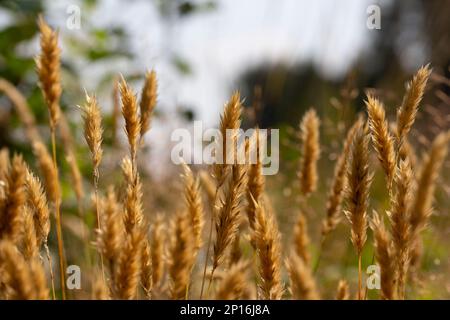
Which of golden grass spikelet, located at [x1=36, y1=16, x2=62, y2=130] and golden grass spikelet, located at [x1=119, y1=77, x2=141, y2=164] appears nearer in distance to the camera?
golden grass spikelet, located at [x1=119, y1=77, x2=141, y2=164]

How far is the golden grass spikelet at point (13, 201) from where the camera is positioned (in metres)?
0.97

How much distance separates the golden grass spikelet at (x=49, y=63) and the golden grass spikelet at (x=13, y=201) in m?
0.38

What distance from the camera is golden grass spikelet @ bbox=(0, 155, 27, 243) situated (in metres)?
0.97

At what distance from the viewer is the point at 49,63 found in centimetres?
134

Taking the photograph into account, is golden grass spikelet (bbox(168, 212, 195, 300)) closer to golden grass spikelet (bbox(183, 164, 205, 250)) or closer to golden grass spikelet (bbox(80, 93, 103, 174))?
golden grass spikelet (bbox(183, 164, 205, 250))

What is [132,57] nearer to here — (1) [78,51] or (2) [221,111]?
(1) [78,51]

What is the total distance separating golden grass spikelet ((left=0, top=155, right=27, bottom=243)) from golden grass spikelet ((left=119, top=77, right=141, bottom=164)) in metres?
0.24

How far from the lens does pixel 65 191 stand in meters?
3.00

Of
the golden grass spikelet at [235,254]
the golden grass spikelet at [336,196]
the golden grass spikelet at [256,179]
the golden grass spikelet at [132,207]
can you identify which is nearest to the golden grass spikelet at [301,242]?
the golden grass spikelet at [336,196]

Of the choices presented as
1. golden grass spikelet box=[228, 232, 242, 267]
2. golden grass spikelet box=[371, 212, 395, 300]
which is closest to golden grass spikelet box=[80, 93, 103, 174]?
golden grass spikelet box=[228, 232, 242, 267]

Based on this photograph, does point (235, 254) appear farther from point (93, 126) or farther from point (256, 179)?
point (93, 126)

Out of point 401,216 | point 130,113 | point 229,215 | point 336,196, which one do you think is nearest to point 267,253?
point 229,215
